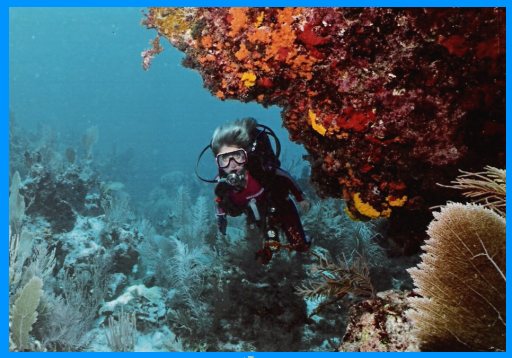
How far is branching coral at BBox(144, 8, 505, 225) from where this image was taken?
295 cm

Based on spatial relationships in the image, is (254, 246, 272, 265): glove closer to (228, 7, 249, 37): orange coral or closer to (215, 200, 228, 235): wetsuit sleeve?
(215, 200, 228, 235): wetsuit sleeve

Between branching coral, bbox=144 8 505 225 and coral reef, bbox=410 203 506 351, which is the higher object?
branching coral, bbox=144 8 505 225

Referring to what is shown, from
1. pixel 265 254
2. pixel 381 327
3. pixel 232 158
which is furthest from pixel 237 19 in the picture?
pixel 381 327

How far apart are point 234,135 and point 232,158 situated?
0.27 meters

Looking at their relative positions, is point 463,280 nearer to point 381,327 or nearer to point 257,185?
point 381,327

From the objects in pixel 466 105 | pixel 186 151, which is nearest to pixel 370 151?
pixel 466 105

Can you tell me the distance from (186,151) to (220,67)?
41555 mm

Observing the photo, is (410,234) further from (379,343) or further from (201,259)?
(201,259)

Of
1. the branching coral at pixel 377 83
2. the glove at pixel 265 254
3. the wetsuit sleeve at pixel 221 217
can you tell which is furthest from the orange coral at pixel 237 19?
the glove at pixel 265 254

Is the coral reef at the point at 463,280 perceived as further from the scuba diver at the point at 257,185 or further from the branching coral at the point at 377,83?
the scuba diver at the point at 257,185

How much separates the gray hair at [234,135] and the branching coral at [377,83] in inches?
32.2

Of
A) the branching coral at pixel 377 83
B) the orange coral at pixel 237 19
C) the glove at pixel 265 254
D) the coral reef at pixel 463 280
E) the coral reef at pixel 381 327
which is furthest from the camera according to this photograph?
the glove at pixel 265 254

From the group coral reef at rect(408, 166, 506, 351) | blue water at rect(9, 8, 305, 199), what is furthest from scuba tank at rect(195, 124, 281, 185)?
blue water at rect(9, 8, 305, 199)

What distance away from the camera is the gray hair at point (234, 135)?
4.34m
